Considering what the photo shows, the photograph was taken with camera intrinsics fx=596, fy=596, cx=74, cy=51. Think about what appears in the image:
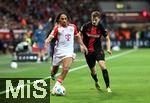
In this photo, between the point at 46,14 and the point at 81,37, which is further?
the point at 46,14

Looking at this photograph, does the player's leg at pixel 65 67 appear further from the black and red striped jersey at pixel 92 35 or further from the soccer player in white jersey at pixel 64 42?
the black and red striped jersey at pixel 92 35

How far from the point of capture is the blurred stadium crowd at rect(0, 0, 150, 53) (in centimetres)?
4398

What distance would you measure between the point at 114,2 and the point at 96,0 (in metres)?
5.13

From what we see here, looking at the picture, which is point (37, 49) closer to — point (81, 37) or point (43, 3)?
point (81, 37)

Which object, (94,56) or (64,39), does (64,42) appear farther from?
(94,56)

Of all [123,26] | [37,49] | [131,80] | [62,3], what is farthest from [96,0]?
[131,80]

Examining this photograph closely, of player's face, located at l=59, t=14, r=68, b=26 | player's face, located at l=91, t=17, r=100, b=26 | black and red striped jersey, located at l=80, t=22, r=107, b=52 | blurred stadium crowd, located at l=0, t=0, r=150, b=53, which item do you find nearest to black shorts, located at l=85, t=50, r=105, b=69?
black and red striped jersey, located at l=80, t=22, r=107, b=52

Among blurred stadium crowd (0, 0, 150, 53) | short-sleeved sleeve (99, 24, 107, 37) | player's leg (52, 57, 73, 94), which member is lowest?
player's leg (52, 57, 73, 94)

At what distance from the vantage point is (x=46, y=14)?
5484 centimetres

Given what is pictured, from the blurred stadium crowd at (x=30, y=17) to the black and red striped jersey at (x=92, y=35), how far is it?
2525 centimetres

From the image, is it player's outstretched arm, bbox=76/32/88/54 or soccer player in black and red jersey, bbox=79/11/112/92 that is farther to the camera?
soccer player in black and red jersey, bbox=79/11/112/92

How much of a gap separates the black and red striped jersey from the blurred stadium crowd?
82.8 ft

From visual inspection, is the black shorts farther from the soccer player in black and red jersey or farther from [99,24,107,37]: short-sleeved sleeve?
[99,24,107,37]: short-sleeved sleeve

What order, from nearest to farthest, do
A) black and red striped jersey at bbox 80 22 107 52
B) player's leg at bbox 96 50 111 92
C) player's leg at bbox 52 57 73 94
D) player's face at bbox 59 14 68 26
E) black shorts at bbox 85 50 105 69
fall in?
player's face at bbox 59 14 68 26, player's leg at bbox 52 57 73 94, player's leg at bbox 96 50 111 92, black shorts at bbox 85 50 105 69, black and red striped jersey at bbox 80 22 107 52
